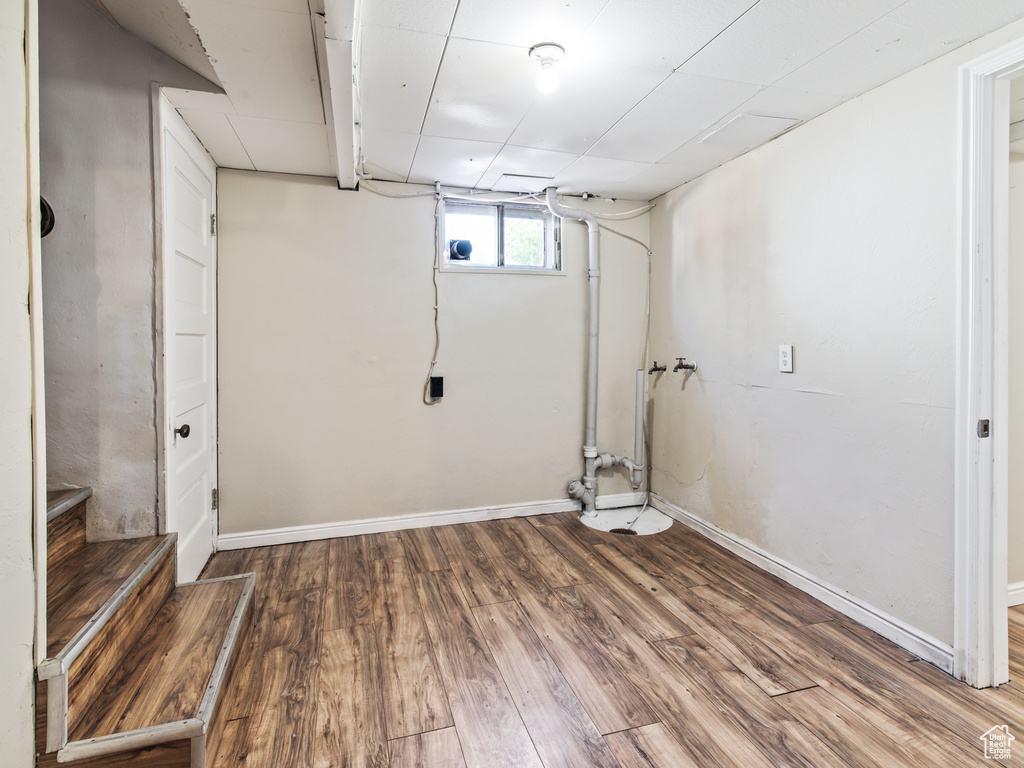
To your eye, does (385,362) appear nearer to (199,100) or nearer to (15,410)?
(199,100)

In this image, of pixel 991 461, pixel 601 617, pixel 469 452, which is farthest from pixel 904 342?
pixel 469 452

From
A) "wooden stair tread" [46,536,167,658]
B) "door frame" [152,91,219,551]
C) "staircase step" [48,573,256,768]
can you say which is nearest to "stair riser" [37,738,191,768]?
"staircase step" [48,573,256,768]

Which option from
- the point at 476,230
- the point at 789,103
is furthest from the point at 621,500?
the point at 789,103

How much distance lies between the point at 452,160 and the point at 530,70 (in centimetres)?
95

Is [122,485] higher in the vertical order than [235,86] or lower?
lower

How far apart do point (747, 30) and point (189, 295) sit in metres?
2.41

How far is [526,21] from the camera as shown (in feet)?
5.21

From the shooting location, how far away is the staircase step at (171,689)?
49.1 inches

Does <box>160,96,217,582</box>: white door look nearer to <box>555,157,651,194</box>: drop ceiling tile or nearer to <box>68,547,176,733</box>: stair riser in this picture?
<box>68,547,176,733</box>: stair riser

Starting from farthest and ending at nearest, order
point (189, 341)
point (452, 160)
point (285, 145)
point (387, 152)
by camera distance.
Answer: point (452, 160) → point (387, 152) → point (285, 145) → point (189, 341)

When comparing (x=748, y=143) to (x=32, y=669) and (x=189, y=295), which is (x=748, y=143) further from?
(x=32, y=669)

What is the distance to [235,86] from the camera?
1.93 metres

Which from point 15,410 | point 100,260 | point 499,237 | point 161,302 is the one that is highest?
point 499,237

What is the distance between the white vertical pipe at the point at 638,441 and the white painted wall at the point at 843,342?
428mm
